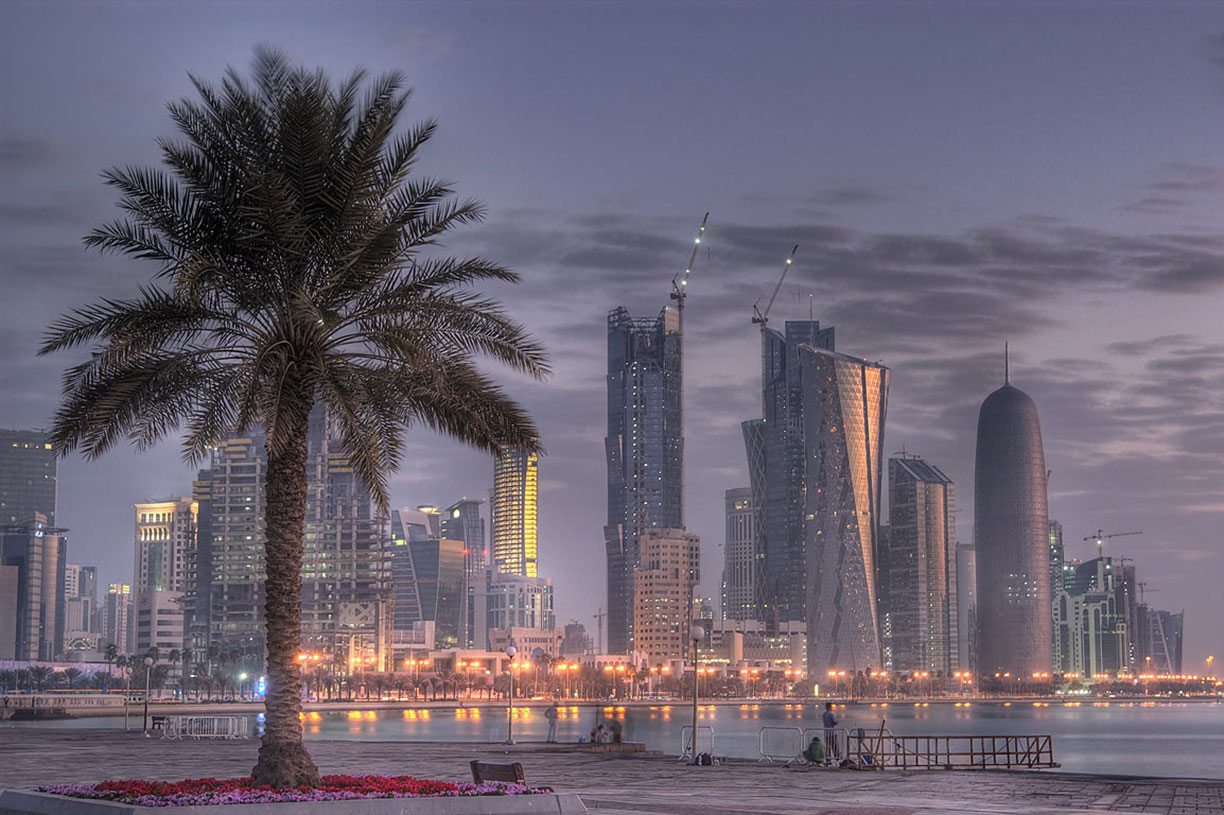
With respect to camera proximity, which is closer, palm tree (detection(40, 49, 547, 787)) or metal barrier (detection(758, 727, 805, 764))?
palm tree (detection(40, 49, 547, 787))

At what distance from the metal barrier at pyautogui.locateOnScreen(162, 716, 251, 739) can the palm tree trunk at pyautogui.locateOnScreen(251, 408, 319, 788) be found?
4791 cm

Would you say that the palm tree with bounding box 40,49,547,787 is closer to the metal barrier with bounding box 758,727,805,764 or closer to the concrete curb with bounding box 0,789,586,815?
the concrete curb with bounding box 0,789,586,815

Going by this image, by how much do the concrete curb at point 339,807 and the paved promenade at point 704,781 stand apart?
12.3ft

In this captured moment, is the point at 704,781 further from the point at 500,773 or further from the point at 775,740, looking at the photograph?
the point at 775,740

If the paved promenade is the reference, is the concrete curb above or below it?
above

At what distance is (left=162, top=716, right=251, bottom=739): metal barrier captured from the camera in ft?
233

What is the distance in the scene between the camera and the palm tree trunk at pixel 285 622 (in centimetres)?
2430

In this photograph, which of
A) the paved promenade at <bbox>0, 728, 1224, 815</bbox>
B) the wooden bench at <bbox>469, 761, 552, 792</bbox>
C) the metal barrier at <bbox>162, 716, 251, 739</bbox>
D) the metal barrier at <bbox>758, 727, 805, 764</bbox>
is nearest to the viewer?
the wooden bench at <bbox>469, 761, 552, 792</bbox>

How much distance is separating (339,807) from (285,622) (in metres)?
4.18

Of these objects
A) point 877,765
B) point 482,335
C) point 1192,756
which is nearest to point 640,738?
point 1192,756

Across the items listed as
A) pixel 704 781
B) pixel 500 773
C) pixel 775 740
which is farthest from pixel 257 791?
pixel 775 740

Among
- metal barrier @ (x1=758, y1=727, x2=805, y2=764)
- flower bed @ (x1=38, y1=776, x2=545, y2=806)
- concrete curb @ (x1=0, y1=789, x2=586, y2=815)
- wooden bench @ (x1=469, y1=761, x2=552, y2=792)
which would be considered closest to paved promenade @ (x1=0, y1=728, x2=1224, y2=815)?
wooden bench @ (x1=469, y1=761, x2=552, y2=792)

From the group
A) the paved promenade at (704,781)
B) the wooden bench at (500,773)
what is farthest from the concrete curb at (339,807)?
the paved promenade at (704,781)

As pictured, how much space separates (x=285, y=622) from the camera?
25.5 m
